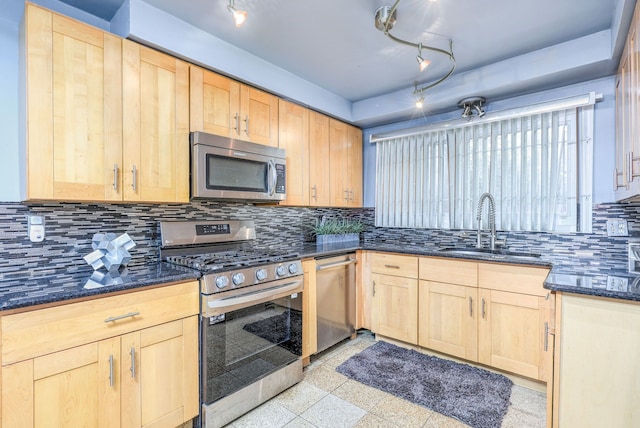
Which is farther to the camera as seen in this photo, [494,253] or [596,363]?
[494,253]

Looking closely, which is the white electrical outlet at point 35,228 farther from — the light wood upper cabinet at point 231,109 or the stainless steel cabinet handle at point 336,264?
the stainless steel cabinet handle at point 336,264


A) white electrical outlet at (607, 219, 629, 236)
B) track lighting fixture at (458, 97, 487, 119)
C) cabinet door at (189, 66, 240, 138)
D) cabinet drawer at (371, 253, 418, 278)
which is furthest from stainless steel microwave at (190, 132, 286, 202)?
white electrical outlet at (607, 219, 629, 236)

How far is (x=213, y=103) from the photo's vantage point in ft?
7.32

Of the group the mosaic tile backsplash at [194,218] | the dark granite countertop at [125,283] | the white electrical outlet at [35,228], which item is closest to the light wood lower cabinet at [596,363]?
the dark granite countertop at [125,283]

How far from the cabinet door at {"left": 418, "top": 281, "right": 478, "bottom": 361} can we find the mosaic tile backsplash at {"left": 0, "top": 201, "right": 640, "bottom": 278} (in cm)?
64

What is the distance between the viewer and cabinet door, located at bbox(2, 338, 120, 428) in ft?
4.05

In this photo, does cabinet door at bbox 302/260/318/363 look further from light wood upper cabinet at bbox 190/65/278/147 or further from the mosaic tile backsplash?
light wood upper cabinet at bbox 190/65/278/147

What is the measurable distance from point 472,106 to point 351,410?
2.63m

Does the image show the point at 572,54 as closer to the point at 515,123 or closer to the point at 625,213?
the point at 515,123

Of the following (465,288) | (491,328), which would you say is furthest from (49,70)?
(491,328)

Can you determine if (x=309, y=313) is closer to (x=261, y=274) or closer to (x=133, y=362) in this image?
(x=261, y=274)

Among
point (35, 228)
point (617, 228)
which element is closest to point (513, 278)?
point (617, 228)

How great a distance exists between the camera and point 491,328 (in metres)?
2.37

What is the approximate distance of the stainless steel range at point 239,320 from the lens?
5.85ft
